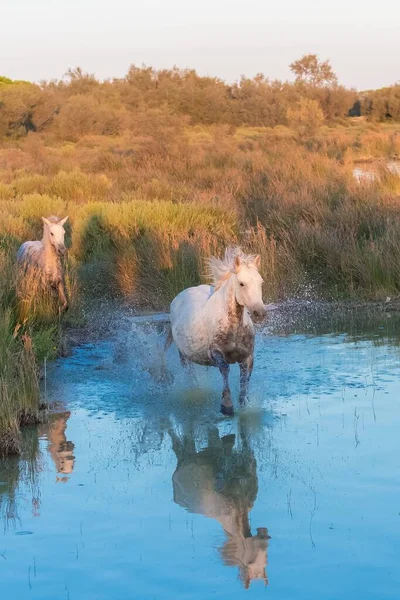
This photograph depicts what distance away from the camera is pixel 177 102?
52656mm

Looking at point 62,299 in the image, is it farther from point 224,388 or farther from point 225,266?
point 224,388

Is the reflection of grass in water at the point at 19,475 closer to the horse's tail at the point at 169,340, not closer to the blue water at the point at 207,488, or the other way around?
the blue water at the point at 207,488

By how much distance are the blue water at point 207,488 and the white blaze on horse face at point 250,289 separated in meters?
1.05

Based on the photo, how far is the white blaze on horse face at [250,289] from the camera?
762 centimetres

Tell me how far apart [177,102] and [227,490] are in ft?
156

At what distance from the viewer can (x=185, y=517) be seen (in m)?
6.12

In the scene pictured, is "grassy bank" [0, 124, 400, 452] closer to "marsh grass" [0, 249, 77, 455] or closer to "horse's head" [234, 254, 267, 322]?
"marsh grass" [0, 249, 77, 455]

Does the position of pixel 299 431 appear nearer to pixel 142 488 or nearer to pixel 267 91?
pixel 142 488

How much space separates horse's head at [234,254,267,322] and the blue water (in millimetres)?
1065

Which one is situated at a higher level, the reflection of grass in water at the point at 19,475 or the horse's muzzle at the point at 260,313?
the horse's muzzle at the point at 260,313

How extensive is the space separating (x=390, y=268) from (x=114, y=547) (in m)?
9.14

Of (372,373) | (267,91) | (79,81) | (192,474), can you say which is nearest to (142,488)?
(192,474)

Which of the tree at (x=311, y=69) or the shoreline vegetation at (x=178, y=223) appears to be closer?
the shoreline vegetation at (x=178, y=223)

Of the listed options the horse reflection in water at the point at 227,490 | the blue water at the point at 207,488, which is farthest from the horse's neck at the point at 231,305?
the horse reflection in water at the point at 227,490
